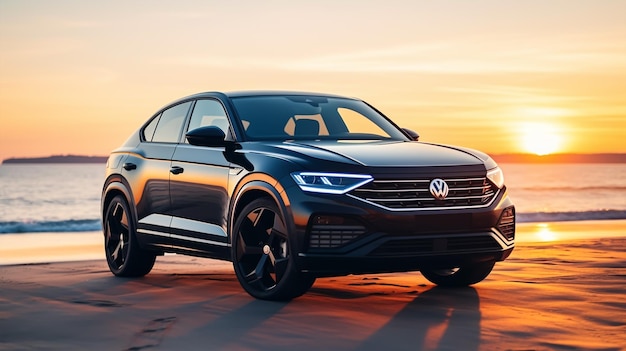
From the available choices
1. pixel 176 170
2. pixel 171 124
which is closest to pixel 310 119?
pixel 176 170

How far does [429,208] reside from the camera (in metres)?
7.72

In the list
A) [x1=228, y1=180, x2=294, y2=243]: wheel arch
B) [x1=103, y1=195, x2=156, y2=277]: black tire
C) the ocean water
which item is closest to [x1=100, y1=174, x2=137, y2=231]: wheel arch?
[x1=103, y1=195, x2=156, y2=277]: black tire

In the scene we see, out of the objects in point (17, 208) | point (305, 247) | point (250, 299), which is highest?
point (305, 247)

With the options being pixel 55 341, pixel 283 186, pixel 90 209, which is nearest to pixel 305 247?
pixel 283 186

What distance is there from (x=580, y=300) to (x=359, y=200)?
2.13 m

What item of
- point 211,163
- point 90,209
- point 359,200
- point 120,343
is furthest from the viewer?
point 90,209

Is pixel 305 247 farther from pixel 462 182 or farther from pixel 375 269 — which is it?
pixel 462 182

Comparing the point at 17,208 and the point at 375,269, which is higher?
the point at 375,269

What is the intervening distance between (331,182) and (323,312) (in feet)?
3.20

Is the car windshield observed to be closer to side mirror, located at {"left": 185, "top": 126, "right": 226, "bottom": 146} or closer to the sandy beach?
side mirror, located at {"left": 185, "top": 126, "right": 226, "bottom": 146}

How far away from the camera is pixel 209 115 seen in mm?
9547

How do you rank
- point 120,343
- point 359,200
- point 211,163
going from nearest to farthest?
point 120,343 < point 359,200 < point 211,163

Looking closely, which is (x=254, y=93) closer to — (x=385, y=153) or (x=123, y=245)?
(x=385, y=153)

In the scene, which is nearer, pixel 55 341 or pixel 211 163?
pixel 55 341
